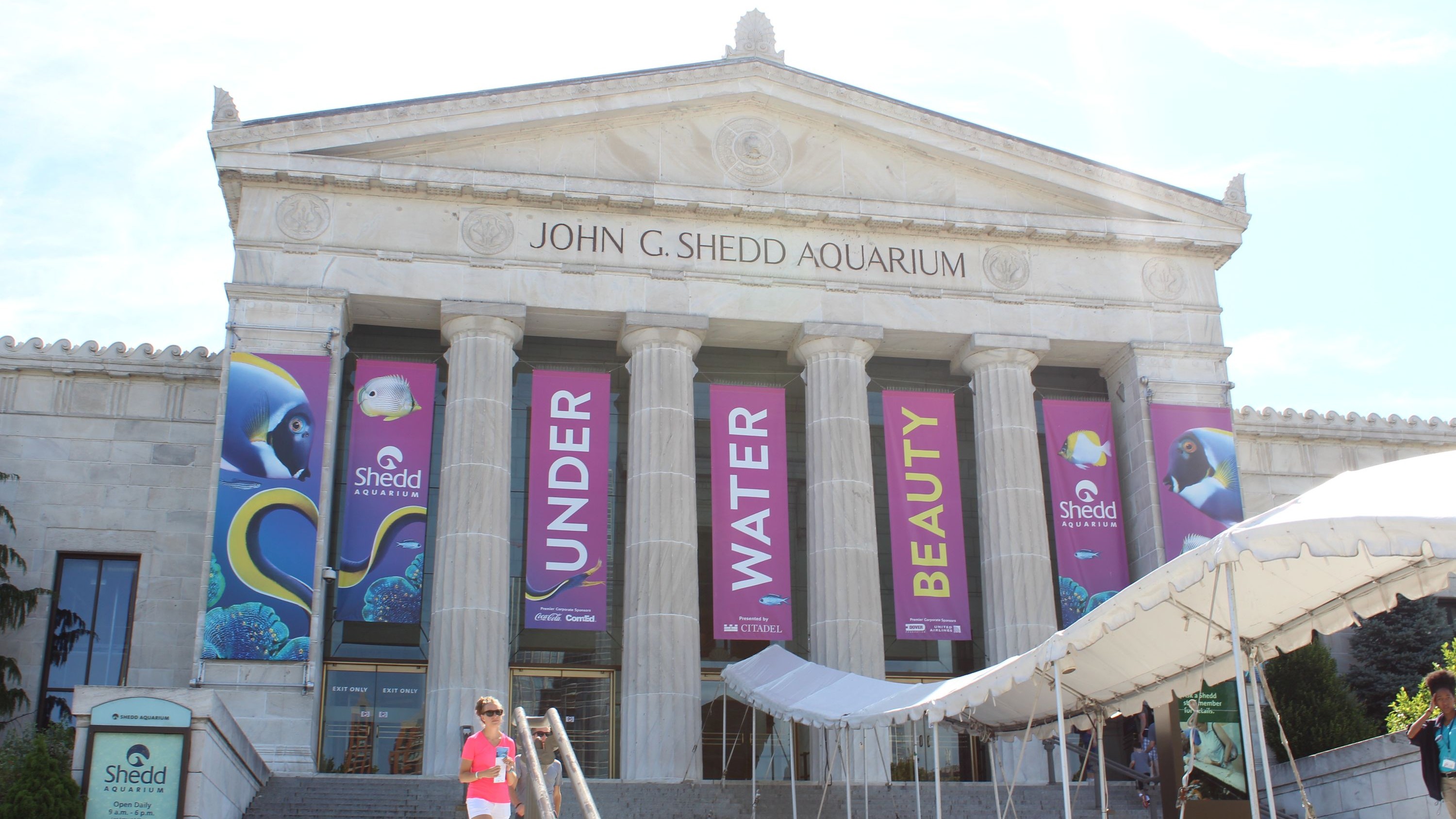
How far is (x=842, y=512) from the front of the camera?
27.6 metres

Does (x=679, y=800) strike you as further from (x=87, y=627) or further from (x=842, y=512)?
(x=87, y=627)

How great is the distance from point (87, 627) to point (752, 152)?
16078mm

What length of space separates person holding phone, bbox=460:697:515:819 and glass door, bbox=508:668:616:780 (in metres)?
15.7

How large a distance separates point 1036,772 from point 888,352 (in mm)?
9132

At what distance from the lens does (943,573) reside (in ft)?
90.9

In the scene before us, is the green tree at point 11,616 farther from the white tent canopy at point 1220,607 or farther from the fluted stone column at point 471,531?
the white tent canopy at point 1220,607

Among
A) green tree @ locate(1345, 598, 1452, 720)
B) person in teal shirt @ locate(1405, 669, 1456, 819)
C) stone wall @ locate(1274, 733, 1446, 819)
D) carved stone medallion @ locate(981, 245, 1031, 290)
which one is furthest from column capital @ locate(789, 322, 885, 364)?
person in teal shirt @ locate(1405, 669, 1456, 819)

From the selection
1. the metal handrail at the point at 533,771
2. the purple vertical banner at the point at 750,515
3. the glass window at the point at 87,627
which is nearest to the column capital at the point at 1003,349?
the purple vertical banner at the point at 750,515

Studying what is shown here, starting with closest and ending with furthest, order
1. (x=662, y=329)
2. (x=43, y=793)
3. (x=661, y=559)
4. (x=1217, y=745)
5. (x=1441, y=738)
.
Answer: (x=1441, y=738) → (x=43, y=793) → (x=1217, y=745) → (x=661, y=559) → (x=662, y=329)

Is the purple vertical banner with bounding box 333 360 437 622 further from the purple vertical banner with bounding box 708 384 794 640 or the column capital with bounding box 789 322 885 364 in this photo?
the column capital with bounding box 789 322 885 364

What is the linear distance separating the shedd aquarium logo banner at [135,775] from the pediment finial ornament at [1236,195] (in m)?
23.7

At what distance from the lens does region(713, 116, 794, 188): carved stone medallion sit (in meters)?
29.4

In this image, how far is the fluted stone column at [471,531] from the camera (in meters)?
24.9

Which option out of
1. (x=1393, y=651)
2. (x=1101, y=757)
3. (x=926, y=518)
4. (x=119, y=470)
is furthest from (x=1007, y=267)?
(x=119, y=470)
